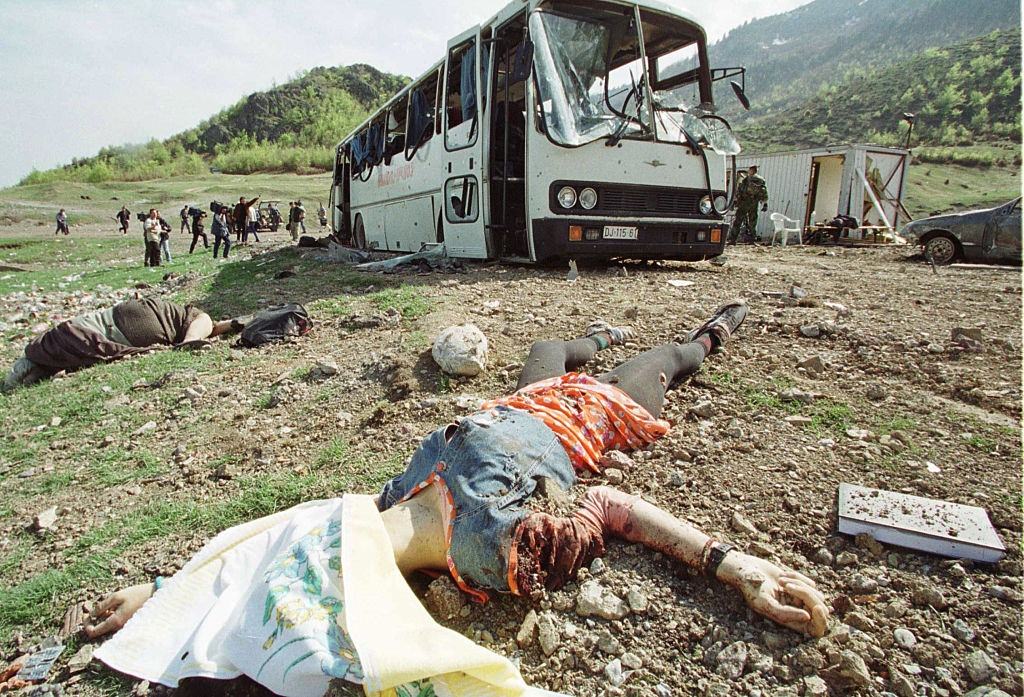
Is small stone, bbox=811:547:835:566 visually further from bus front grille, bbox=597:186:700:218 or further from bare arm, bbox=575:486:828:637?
bus front grille, bbox=597:186:700:218

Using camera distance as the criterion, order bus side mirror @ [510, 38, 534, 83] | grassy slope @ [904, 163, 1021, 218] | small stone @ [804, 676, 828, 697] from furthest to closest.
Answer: grassy slope @ [904, 163, 1021, 218], bus side mirror @ [510, 38, 534, 83], small stone @ [804, 676, 828, 697]

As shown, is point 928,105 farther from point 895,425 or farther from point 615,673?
point 615,673

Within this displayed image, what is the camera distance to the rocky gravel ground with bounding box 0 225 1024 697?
1.56 metres

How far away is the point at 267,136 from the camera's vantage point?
2437 inches

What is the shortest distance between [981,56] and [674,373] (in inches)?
2585

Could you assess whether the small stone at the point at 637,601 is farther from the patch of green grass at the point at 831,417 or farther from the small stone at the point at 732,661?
the patch of green grass at the point at 831,417

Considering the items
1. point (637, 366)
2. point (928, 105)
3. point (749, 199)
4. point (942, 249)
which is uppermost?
point (928, 105)

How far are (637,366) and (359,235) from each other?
976 cm

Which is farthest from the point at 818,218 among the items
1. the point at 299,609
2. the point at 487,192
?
the point at 299,609

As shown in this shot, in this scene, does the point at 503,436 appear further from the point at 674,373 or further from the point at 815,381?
the point at 815,381

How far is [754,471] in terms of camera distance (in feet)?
7.62

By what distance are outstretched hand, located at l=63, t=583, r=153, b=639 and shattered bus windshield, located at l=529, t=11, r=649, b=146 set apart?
16.1ft

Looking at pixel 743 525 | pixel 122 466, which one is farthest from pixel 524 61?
pixel 743 525

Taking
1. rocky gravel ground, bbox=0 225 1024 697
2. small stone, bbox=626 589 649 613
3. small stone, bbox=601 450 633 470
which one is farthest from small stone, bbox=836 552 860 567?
small stone, bbox=601 450 633 470
